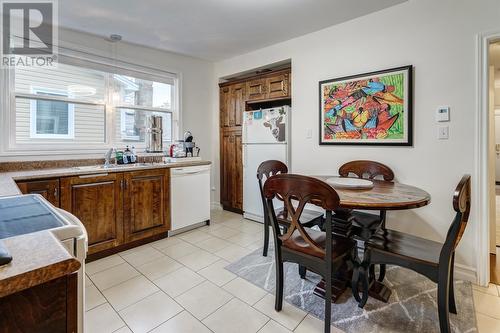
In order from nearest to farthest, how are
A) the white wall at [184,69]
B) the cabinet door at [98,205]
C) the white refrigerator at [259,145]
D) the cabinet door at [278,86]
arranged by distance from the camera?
the cabinet door at [98,205]
the white wall at [184,69]
the white refrigerator at [259,145]
the cabinet door at [278,86]

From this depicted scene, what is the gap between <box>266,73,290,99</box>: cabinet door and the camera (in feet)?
11.4

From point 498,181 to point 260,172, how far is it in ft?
26.1

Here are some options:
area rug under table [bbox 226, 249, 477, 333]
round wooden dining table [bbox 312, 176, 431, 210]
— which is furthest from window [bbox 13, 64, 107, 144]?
round wooden dining table [bbox 312, 176, 431, 210]

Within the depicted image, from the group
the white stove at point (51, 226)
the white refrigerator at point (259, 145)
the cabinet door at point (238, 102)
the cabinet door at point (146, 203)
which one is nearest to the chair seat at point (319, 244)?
the white stove at point (51, 226)

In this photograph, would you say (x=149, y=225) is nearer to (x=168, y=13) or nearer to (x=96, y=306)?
(x=96, y=306)

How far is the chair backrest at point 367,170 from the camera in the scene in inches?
99.3

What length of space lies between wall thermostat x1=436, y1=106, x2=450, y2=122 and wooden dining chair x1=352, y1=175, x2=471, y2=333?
87cm

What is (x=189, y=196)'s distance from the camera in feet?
11.1

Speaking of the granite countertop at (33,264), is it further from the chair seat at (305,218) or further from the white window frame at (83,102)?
the white window frame at (83,102)

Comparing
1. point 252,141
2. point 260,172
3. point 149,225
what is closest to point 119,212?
point 149,225

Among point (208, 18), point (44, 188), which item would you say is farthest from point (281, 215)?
point (208, 18)

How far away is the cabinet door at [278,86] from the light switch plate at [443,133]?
179cm

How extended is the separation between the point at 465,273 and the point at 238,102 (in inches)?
133

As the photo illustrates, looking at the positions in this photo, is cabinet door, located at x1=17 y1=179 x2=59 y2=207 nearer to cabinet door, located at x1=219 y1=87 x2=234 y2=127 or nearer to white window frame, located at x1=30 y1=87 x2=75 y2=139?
white window frame, located at x1=30 y1=87 x2=75 y2=139
